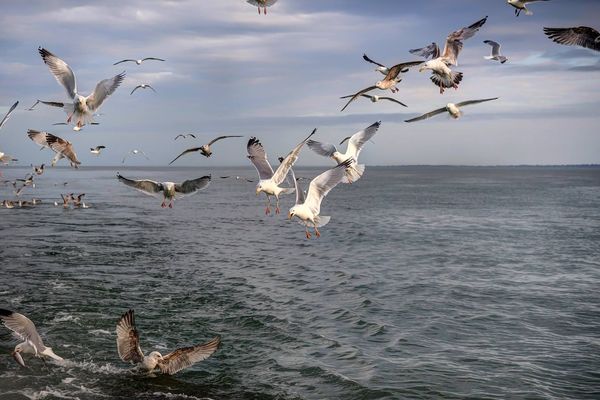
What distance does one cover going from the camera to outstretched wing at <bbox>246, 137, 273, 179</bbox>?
1670 cm

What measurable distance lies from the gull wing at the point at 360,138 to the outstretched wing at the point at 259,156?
2989 millimetres

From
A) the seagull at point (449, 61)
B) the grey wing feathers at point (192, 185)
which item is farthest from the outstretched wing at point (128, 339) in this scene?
the seagull at point (449, 61)

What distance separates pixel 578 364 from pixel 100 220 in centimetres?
4370

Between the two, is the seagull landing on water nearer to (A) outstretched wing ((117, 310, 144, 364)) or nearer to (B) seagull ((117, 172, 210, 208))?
(A) outstretched wing ((117, 310, 144, 364))

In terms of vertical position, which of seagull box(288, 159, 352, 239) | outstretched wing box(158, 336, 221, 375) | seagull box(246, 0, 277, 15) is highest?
seagull box(246, 0, 277, 15)

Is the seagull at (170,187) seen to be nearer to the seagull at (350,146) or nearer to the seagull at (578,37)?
the seagull at (350,146)

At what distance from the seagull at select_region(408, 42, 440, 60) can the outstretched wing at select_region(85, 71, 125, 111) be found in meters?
8.85

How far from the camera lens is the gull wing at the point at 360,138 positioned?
61.7 ft

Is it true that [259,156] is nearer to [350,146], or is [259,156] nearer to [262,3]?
[350,146]

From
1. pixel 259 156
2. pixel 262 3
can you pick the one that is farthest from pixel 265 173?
pixel 262 3

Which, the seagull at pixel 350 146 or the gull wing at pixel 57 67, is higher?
the gull wing at pixel 57 67

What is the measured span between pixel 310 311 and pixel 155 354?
9269 millimetres

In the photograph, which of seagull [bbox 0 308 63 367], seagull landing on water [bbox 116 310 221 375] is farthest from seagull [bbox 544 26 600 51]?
seagull [bbox 0 308 63 367]

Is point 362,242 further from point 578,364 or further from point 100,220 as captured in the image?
point 578,364
